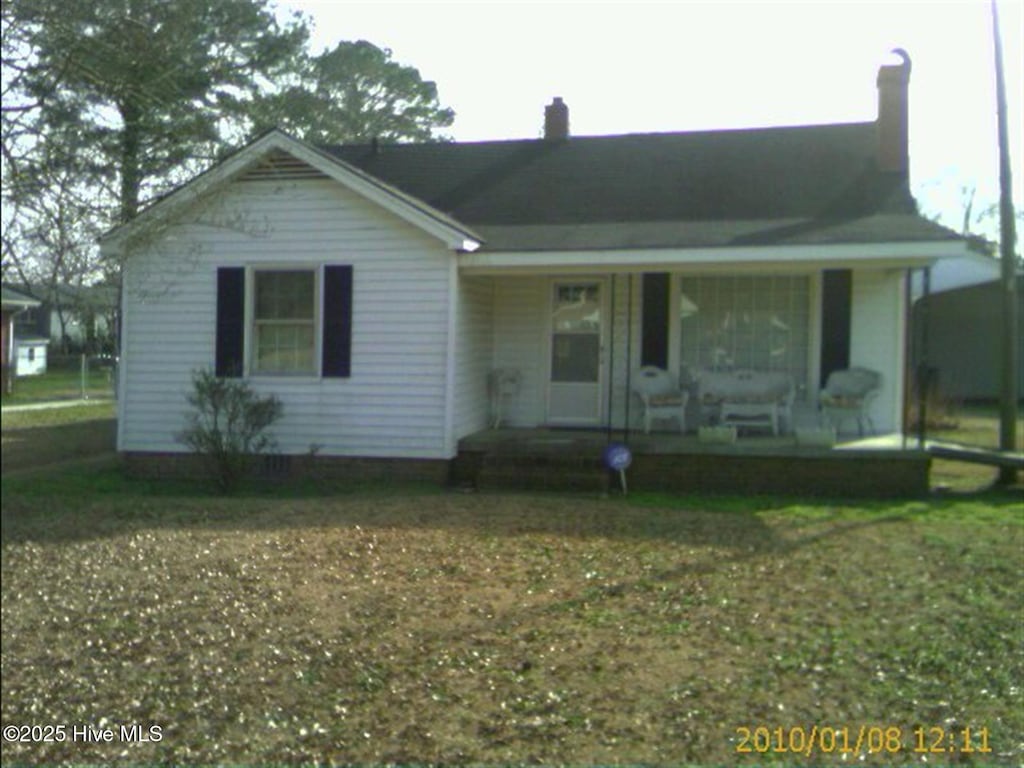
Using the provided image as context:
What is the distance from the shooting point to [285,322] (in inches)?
548

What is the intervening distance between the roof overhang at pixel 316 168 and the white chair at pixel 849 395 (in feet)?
14.8

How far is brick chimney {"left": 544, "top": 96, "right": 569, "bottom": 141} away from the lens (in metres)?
5.61

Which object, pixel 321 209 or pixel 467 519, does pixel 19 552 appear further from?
pixel 321 209

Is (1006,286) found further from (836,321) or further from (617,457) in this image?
(617,457)

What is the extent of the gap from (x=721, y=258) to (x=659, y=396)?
7.54 ft

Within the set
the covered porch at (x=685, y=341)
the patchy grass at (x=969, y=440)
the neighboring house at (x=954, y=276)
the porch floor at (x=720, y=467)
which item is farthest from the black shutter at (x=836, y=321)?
the neighboring house at (x=954, y=276)

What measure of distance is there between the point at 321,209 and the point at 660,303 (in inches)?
177

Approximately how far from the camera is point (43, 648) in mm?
6875

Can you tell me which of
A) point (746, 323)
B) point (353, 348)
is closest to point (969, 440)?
point (746, 323)

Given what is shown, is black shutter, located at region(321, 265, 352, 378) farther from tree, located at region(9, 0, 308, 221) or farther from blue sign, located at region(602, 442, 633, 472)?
tree, located at region(9, 0, 308, 221)

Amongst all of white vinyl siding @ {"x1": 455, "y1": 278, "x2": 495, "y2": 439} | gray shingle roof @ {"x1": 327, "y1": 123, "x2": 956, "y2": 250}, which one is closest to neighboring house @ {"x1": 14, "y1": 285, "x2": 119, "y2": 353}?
gray shingle roof @ {"x1": 327, "y1": 123, "x2": 956, "y2": 250}

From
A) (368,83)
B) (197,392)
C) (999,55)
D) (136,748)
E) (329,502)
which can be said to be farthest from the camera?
(197,392)

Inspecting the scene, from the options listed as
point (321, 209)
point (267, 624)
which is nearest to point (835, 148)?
point (321, 209)

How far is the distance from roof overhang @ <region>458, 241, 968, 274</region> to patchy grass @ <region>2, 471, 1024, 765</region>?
352 centimetres
